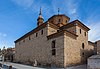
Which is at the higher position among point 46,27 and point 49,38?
point 46,27

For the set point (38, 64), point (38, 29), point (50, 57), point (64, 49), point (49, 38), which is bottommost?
point (38, 64)

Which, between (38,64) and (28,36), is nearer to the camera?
(38,64)

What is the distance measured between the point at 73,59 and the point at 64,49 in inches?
112

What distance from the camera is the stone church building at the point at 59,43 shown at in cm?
2100

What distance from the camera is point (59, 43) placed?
21422 mm

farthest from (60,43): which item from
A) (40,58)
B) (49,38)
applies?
(40,58)

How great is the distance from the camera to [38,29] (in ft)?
89.1

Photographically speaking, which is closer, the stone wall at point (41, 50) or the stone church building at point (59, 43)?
the stone church building at point (59, 43)

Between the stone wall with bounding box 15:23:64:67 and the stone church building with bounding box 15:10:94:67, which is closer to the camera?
the stone church building with bounding box 15:10:94:67

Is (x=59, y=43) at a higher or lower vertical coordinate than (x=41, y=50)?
higher

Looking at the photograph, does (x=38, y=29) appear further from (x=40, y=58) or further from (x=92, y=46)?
(x=92, y=46)

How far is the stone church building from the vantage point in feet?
68.9

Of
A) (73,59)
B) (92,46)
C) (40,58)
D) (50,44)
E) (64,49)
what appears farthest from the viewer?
(92,46)

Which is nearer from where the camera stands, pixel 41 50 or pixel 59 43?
pixel 59 43
